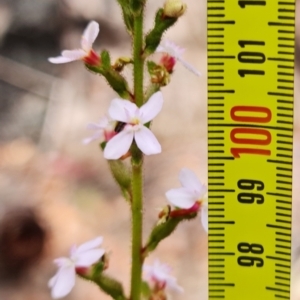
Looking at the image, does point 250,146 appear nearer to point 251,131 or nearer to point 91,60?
point 251,131

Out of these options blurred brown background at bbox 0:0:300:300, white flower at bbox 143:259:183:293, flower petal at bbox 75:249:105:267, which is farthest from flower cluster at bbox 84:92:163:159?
blurred brown background at bbox 0:0:300:300

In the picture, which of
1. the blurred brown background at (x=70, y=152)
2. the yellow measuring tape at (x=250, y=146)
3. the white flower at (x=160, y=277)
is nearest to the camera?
the yellow measuring tape at (x=250, y=146)

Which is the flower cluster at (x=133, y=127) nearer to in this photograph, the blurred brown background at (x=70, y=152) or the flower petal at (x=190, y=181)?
the flower petal at (x=190, y=181)

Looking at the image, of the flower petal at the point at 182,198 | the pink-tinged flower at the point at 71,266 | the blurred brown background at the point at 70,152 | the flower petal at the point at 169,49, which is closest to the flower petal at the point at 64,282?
the pink-tinged flower at the point at 71,266

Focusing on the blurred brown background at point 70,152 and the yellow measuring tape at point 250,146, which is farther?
the blurred brown background at point 70,152

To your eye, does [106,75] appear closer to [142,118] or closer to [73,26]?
[142,118]

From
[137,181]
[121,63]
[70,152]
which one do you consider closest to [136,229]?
[137,181]
